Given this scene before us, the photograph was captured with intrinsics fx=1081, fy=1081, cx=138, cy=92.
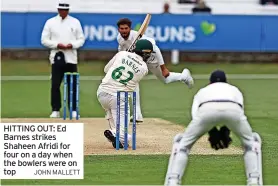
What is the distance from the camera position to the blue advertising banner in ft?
104

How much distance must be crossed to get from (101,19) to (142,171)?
1874 cm

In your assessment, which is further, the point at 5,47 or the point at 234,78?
the point at 5,47

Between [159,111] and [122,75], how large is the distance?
6.65 m

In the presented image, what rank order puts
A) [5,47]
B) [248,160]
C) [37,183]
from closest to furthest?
1. [248,160]
2. [37,183]
3. [5,47]

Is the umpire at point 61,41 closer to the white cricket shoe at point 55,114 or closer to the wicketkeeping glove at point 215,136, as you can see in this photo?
the white cricket shoe at point 55,114

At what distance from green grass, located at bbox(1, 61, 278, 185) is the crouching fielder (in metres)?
1.16

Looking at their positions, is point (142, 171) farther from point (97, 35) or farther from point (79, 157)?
point (97, 35)

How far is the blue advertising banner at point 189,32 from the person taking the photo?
31.8m

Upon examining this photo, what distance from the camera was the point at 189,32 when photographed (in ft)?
106

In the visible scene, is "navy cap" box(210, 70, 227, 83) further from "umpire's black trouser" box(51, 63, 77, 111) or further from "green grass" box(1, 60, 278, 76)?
"green grass" box(1, 60, 278, 76)

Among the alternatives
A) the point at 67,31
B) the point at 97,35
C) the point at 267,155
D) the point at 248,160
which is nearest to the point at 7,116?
the point at 67,31

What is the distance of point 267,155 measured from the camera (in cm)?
1508

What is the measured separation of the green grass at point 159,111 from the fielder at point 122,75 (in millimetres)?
899

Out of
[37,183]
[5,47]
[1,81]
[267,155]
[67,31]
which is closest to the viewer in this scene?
[37,183]
